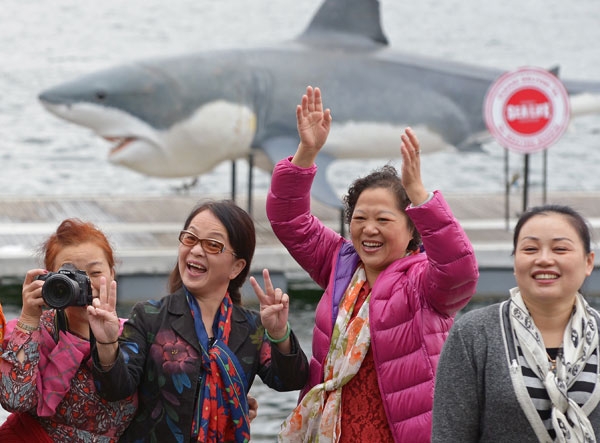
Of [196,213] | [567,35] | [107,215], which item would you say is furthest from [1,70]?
[196,213]

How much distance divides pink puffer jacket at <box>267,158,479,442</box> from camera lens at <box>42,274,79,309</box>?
2.73 feet

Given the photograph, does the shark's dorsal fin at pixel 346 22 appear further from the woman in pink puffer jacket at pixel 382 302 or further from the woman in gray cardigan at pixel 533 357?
the woman in gray cardigan at pixel 533 357

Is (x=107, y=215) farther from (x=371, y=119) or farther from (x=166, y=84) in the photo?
(x=371, y=119)

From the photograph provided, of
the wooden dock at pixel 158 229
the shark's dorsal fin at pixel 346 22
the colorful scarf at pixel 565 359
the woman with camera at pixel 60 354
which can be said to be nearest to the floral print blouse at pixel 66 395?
the woman with camera at pixel 60 354

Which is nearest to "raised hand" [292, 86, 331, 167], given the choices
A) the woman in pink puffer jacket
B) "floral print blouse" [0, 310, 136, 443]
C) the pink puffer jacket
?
the woman in pink puffer jacket

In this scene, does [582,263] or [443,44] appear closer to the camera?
[582,263]

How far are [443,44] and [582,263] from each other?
4929cm

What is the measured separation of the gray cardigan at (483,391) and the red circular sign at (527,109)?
8268 mm

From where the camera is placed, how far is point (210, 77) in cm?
1177

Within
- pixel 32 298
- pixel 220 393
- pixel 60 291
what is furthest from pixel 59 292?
pixel 220 393

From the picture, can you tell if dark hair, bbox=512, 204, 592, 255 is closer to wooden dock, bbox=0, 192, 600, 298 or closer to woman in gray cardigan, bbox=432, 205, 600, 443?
woman in gray cardigan, bbox=432, 205, 600, 443

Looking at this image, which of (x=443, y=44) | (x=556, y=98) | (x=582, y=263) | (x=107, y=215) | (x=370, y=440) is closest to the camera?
(x=582, y=263)

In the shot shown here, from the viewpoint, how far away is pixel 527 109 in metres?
11.5

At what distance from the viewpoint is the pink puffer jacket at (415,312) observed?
3.79m
